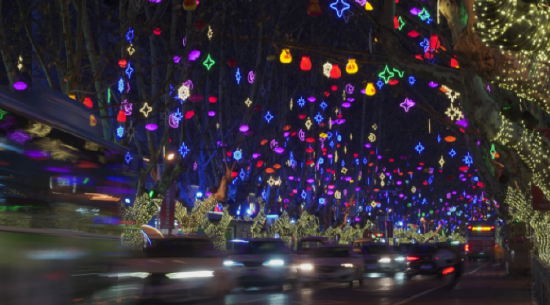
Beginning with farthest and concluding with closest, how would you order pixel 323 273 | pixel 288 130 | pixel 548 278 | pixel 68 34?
pixel 288 130, pixel 323 273, pixel 68 34, pixel 548 278

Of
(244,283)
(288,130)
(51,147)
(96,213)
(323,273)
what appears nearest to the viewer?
(51,147)

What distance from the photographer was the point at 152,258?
1204cm

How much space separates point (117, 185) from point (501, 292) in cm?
1297

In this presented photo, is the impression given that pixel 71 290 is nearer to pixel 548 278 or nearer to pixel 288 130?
pixel 548 278

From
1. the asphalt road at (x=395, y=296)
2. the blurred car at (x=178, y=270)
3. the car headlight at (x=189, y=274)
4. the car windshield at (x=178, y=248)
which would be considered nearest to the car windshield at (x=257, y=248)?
the asphalt road at (x=395, y=296)

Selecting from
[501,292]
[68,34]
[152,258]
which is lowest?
[501,292]

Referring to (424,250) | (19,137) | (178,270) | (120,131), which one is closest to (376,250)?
(424,250)

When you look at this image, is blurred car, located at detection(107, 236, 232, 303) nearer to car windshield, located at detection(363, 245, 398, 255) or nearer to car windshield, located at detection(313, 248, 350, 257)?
car windshield, located at detection(313, 248, 350, 257)

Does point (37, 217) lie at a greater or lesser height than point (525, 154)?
lesser

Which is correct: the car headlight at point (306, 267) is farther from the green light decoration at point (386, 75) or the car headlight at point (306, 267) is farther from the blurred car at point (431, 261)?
the green light decoration at point (386, 75)

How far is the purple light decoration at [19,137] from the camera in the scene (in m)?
7.60

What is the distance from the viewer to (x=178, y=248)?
12.6 metres

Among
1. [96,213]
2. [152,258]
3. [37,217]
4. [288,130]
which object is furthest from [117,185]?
[288,130]

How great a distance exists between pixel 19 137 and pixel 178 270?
16.0 feet
